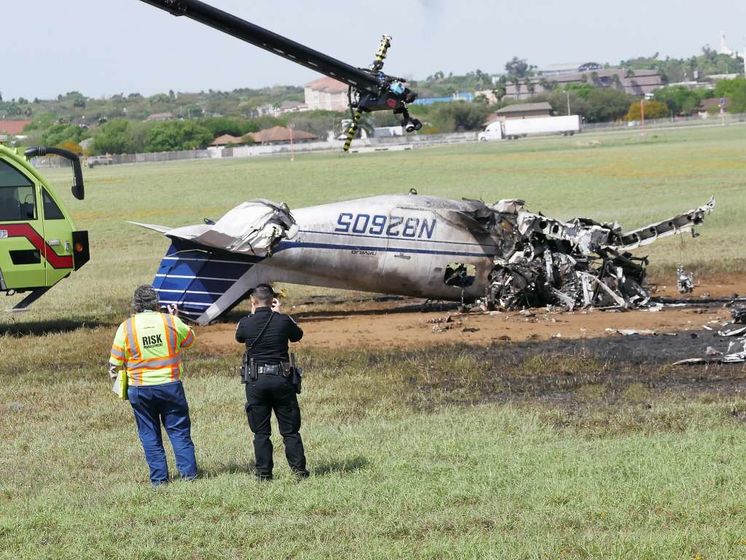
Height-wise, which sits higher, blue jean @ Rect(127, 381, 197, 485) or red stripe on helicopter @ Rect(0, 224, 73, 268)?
red stripe on helicopter @ Rect(0, 224, 73, 268)

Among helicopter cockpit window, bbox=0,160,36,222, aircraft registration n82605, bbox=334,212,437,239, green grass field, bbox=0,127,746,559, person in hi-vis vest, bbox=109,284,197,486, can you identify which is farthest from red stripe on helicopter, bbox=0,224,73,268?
person in hi-vis vest, bbox=109,284,197,486

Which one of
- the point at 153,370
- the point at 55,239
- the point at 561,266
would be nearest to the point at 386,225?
the point at 561,266

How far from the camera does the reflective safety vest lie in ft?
37.5

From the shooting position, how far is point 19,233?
21797 millimetres

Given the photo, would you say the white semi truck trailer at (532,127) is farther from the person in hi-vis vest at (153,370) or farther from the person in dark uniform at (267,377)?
the person in dark uniform at (267,377)

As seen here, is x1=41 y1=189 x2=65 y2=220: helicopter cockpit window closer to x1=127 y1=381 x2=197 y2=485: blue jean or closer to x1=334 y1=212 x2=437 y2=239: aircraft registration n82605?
x1=334 y1=212 x2=437 y2=239: aircraft registration n82605

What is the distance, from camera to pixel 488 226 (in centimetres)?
2392

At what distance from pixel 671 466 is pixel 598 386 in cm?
480

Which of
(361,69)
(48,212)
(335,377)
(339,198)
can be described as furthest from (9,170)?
(339,198)

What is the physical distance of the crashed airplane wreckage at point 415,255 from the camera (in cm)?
2266

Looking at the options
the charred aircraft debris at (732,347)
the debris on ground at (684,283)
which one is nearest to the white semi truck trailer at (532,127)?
the debris on ground at (684,283)

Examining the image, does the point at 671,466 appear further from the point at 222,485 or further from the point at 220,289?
the point at 220,289

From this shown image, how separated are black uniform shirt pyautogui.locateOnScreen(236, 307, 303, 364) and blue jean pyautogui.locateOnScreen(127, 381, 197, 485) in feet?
2.79

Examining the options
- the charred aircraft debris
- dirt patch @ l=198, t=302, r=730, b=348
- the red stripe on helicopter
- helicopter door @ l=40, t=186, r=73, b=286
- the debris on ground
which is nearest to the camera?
the charred aircraft debris
